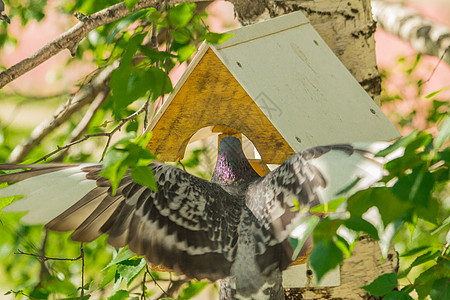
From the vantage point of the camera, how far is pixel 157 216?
1.40 m

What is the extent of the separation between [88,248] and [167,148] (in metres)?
1.26

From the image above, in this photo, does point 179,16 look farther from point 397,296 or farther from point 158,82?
point 397,296

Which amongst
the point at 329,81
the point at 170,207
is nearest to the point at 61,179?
the point at 170,207

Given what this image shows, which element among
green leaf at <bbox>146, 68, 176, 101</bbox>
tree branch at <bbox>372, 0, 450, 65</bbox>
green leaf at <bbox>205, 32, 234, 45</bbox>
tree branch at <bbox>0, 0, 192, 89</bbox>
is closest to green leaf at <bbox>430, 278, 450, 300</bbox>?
green leaf at <bbox>205, 32, 234, 45</bbox>

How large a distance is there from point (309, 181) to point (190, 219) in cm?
32

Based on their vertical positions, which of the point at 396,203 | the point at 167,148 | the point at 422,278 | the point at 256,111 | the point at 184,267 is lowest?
the point at 422,278

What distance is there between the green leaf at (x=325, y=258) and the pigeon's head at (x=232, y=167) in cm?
99

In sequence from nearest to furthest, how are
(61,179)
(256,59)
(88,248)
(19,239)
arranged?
(61,179)
(256,59)
(19,239)
(88,248)

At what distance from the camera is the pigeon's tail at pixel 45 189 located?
1.25 m

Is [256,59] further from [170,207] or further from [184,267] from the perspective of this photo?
[184,267]

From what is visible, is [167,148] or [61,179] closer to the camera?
[61,179]

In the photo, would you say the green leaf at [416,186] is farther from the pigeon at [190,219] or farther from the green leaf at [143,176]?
the pigeon at [190,219]

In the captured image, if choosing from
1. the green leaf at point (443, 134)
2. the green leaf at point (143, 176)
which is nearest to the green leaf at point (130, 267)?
the green leaf at point (143, 176)

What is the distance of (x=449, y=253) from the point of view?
0.99 meters
